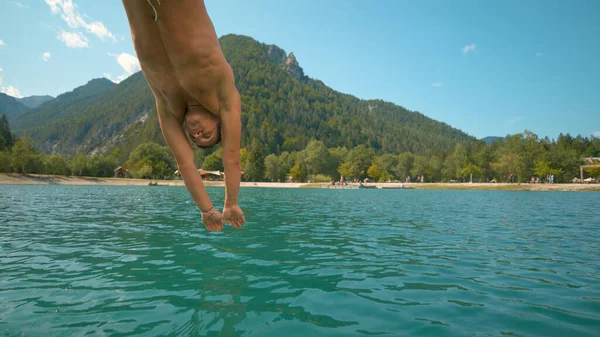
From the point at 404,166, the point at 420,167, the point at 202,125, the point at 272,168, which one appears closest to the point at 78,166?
the point at 272,168

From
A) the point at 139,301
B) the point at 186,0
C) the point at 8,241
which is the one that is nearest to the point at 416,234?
the point at 139,301

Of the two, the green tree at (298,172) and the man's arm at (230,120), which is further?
the green tree at (298,172)

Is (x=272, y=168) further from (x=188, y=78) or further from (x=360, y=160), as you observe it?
(x=188, y=78)

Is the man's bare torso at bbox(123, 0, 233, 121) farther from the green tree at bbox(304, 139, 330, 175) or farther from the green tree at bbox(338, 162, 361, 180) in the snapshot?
the green tree at bbox(338, 162, 361, 180)

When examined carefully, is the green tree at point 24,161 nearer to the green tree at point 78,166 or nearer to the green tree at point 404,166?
the green tree at point 78,166

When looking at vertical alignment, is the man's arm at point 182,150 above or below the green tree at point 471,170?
below

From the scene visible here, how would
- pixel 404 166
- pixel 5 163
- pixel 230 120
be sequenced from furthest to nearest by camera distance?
pixel 404 166 → pixel 5 163 → pixel 230 120

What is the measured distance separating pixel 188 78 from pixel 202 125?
0.40 m

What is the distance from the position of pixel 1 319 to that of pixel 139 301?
181 cm

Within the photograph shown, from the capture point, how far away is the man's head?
2.84 m

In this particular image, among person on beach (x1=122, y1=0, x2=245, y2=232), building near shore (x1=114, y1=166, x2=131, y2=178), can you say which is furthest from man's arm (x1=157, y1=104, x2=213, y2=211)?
building near shore (x1=114, y1=166, x2=131, y2=178)

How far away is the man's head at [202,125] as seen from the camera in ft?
9.30

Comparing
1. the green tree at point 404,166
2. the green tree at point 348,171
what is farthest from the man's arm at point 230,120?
the green tree at point 404,166

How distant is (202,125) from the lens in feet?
9.32
